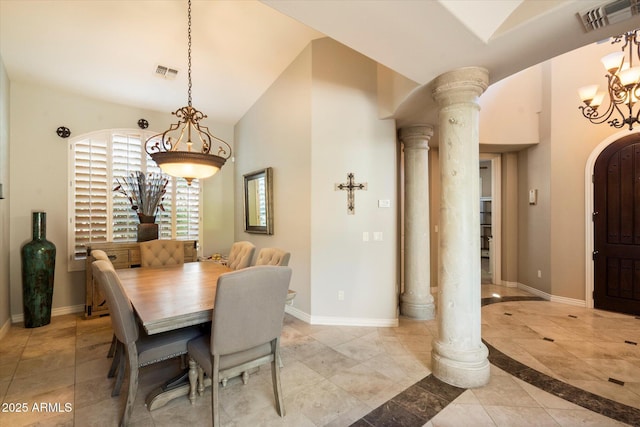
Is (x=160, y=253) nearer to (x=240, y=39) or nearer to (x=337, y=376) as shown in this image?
(x=337, y=376)

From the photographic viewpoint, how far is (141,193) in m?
4.21

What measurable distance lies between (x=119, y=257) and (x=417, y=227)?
4.05 metres

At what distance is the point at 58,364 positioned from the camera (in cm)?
264

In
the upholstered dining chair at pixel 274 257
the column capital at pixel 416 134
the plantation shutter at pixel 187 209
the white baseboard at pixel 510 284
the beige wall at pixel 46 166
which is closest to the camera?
the upholstered dining chair at pixel 274 257

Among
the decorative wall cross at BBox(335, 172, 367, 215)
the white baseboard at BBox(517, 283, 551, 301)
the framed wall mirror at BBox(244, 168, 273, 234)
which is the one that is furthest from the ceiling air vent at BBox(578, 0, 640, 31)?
the white baseboard at BBox(517, 283, 551, 301)

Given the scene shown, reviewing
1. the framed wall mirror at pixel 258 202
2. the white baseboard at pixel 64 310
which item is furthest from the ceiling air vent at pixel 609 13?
the white baseboard at pixel 64 310

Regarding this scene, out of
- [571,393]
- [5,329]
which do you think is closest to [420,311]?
[571,393]

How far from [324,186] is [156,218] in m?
2.89

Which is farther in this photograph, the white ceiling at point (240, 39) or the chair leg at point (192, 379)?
the chair leg at point (192, 379)

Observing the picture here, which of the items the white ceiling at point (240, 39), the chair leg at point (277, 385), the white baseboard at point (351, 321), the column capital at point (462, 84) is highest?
the white ceiling at point (240, 39)

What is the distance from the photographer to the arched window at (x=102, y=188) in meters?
4.03

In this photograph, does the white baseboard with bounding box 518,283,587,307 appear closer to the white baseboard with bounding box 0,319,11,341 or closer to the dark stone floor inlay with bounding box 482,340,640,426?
the dark stone floor inlay with bounding box 482,340,640,426

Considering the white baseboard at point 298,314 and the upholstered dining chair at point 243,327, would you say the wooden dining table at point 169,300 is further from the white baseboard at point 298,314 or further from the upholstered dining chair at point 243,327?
the white baseboard at point 298,314

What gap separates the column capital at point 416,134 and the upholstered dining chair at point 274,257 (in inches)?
91.1
